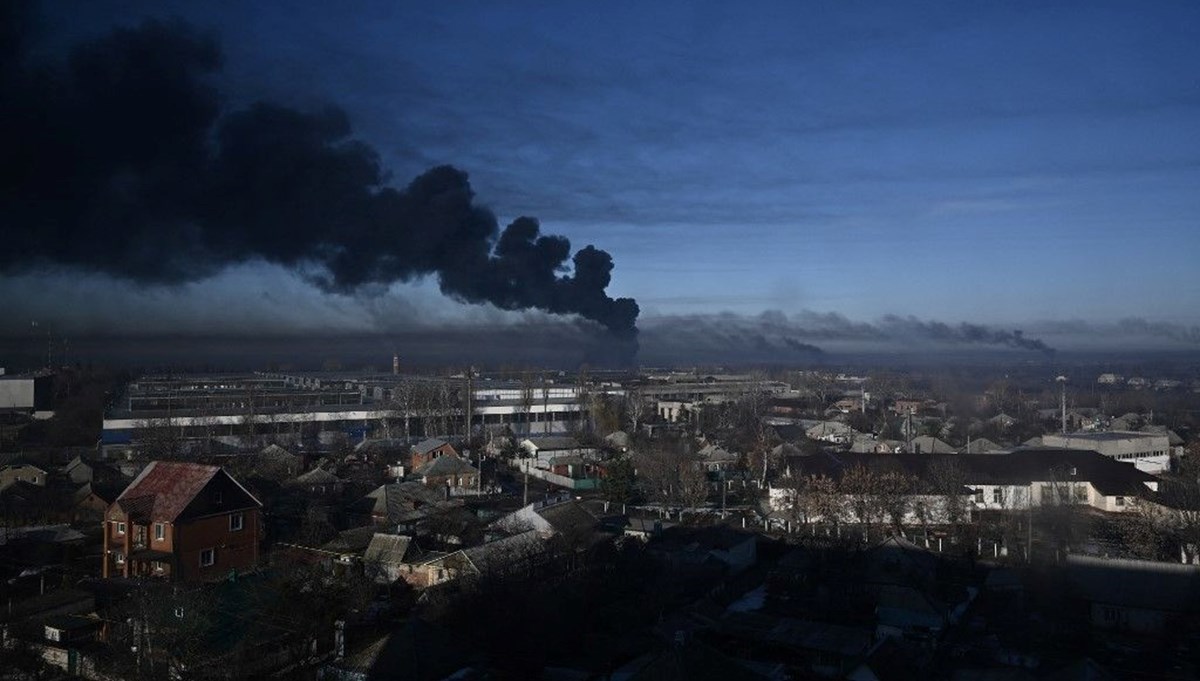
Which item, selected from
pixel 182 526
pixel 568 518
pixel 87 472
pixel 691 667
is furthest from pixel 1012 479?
pixel 87 472

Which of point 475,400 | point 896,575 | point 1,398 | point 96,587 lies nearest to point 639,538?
point 896,575

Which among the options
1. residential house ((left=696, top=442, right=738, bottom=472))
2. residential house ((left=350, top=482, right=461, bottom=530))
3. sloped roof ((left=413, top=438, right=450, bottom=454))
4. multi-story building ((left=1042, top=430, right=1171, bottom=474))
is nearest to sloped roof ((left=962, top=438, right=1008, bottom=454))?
multi-story building ((left=1042, top=430, right=1171, bottom=474))

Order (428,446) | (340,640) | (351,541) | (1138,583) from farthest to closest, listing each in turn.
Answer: (428,446) → (351,541) → (1138,583) → (340,640)

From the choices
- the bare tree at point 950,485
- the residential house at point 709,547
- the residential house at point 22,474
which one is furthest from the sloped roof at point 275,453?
the bare tree at point 950,485

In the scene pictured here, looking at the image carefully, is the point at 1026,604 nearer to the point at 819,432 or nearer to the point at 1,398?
the point at 819,432

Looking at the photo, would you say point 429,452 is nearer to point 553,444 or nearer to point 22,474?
point 553,444

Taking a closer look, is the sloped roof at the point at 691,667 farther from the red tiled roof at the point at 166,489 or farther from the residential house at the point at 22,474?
the residential house at the point at 22,474

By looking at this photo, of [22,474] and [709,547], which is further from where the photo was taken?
[22,474]

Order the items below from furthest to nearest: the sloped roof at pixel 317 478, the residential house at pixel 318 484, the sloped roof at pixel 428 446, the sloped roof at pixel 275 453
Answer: the sloped roof at pixel 428 446 < the sloped roof at pixel 275 453 < the sloped roof at pixel 317 478 < the residential house at pixel 318 484
